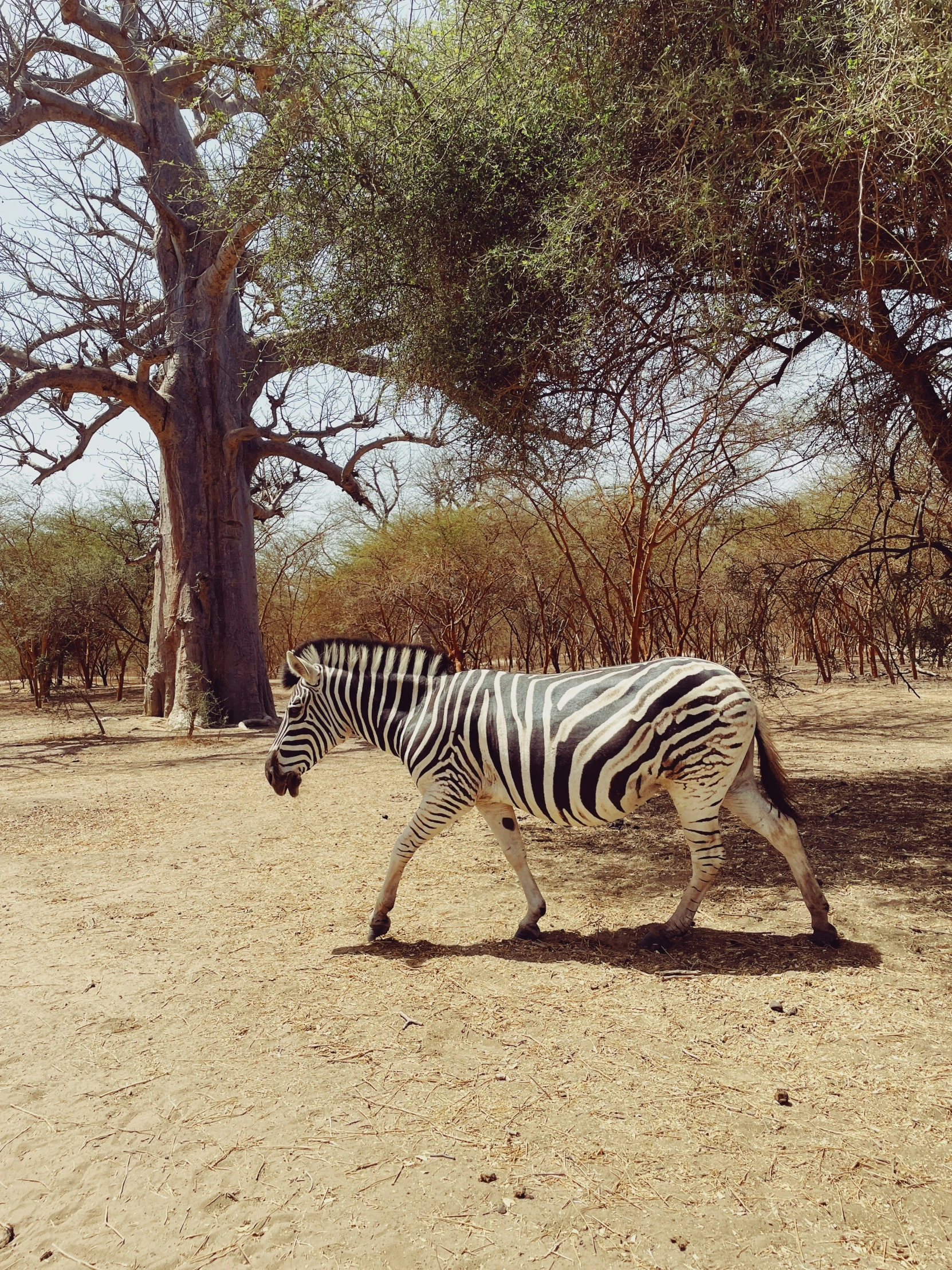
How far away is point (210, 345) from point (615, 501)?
7.43 meters

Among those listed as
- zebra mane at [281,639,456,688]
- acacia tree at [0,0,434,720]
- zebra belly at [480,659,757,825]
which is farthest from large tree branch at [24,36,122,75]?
zebra belly at [480,659,757,825]

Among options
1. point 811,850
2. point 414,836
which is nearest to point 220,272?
point 414,836

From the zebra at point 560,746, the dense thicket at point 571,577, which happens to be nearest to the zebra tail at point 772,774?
the zebra at point 560,746

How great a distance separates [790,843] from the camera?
379 centimetres

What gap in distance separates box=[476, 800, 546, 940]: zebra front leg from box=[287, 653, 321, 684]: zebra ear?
112 centimetres

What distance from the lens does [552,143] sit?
4.97 meters

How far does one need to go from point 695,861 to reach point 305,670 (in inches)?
87.8

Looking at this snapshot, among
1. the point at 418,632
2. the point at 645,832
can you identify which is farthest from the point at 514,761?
the point at 418,632

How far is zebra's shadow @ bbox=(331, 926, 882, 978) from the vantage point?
366 centimetres

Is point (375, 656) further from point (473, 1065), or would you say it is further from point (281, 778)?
point (473, 1065)

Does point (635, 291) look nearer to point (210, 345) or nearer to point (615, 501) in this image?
point (615, 501)

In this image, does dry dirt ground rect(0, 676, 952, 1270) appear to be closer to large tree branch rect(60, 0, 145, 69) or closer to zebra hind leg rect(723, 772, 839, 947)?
zebra hind leg rect(723, 772, 839, 947)

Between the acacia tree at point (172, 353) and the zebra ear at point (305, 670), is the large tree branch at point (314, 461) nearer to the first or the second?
the acacia tree at point (172, 353)

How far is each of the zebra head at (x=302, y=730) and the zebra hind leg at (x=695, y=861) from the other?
1913 mm
